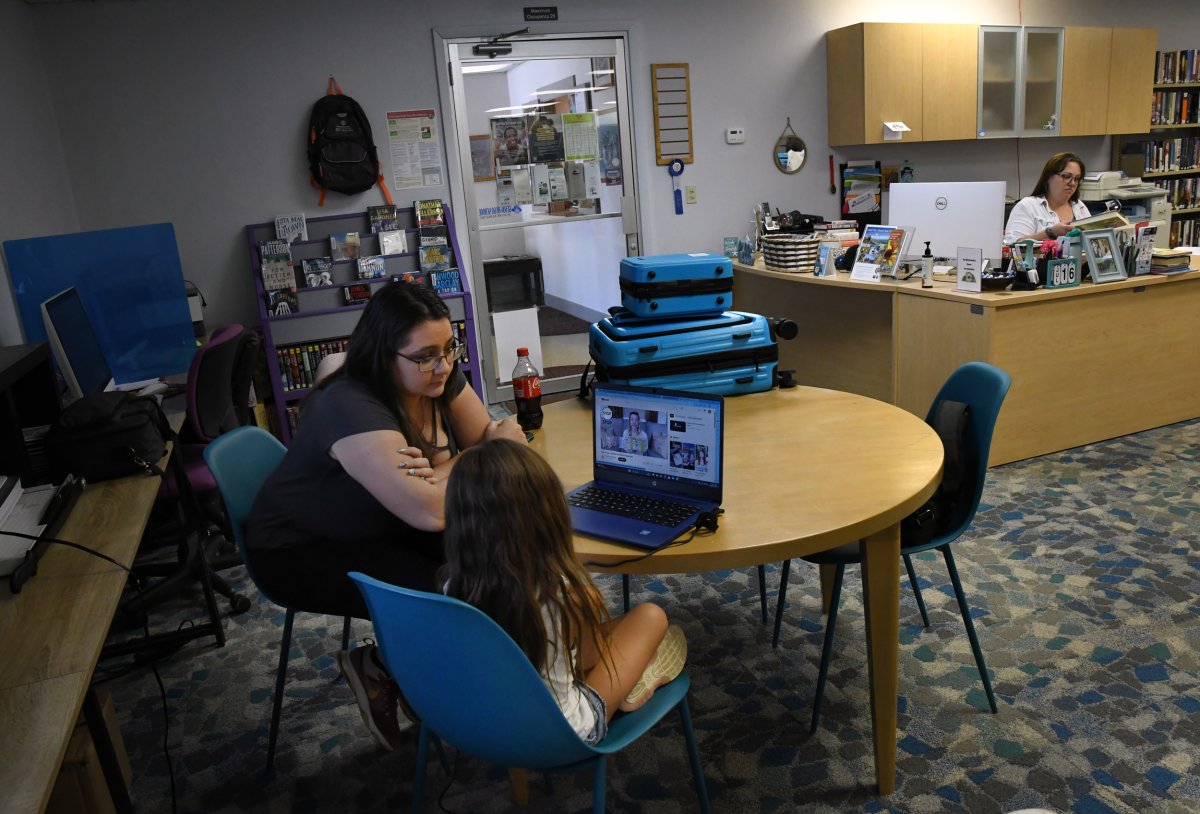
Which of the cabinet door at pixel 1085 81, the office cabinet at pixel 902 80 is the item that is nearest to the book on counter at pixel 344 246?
the office cabinet at pixel 902 80

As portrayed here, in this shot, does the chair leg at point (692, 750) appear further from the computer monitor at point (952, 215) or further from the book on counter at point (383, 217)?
the book on counter at point (383, 217)

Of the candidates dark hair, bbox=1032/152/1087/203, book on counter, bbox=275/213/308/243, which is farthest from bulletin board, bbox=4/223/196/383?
dark hair, bbox=1032/152/1087/203

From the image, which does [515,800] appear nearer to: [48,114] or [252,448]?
[252,448]

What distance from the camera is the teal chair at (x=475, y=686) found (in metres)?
1.29

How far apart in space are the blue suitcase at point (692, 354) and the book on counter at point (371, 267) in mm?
2618

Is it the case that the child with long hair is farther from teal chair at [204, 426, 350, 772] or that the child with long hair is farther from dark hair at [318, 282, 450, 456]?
teal chair at [204, 426, 350, 772]

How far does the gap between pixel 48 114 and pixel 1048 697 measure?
16.4 feet

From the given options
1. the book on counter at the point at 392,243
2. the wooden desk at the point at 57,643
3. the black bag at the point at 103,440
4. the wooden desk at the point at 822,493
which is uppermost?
the book on counter at the point at 392,243

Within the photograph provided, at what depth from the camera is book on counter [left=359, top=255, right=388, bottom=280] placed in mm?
4875

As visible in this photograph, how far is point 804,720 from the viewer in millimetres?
2197

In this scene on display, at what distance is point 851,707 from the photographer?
2238mm

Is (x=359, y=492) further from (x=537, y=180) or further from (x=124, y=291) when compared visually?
(x=537, y=180)

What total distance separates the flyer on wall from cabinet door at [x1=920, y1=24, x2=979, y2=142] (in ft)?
10.1

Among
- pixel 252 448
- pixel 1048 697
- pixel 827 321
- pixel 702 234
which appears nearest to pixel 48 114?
pixel 252 448
